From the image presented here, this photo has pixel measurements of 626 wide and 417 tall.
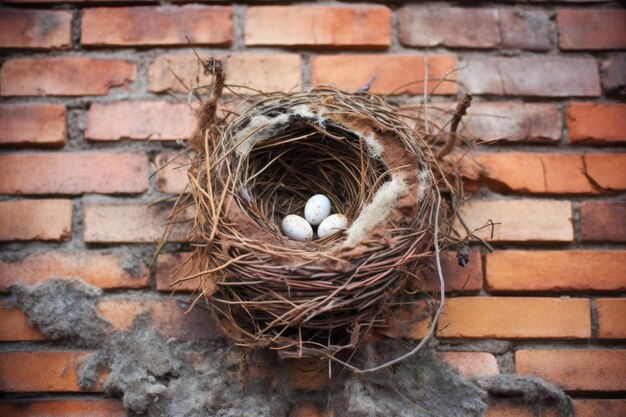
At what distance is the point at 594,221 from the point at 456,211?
32 centimetres

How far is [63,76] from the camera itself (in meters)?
1.22

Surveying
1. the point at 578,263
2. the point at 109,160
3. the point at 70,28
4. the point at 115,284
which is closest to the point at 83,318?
the point at 115,284

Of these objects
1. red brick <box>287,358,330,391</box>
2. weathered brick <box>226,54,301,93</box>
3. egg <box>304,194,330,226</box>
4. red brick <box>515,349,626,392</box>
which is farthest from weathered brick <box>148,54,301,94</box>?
red brick <box>515,349,626,392</box>

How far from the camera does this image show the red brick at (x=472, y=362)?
1.10 metres

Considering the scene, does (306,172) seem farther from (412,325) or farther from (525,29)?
(525,29)

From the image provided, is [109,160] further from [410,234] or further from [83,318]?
[410,234]

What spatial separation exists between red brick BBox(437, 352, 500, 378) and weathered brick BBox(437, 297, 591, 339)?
0.03 metres

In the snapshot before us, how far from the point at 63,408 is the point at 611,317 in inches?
42.9

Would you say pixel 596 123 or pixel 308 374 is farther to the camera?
pixel 596 123

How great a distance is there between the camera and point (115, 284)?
1134mm

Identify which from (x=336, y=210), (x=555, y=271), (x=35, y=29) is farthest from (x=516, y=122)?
(x=35, y=29)

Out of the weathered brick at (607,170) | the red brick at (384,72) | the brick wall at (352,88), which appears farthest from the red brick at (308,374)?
the weathered brick at (607,170)

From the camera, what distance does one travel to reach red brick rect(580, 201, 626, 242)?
45.9 inches

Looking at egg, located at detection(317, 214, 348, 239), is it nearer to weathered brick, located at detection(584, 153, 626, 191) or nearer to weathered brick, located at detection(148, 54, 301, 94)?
weathered brick, located at detection(148, 54, 301, 94)
